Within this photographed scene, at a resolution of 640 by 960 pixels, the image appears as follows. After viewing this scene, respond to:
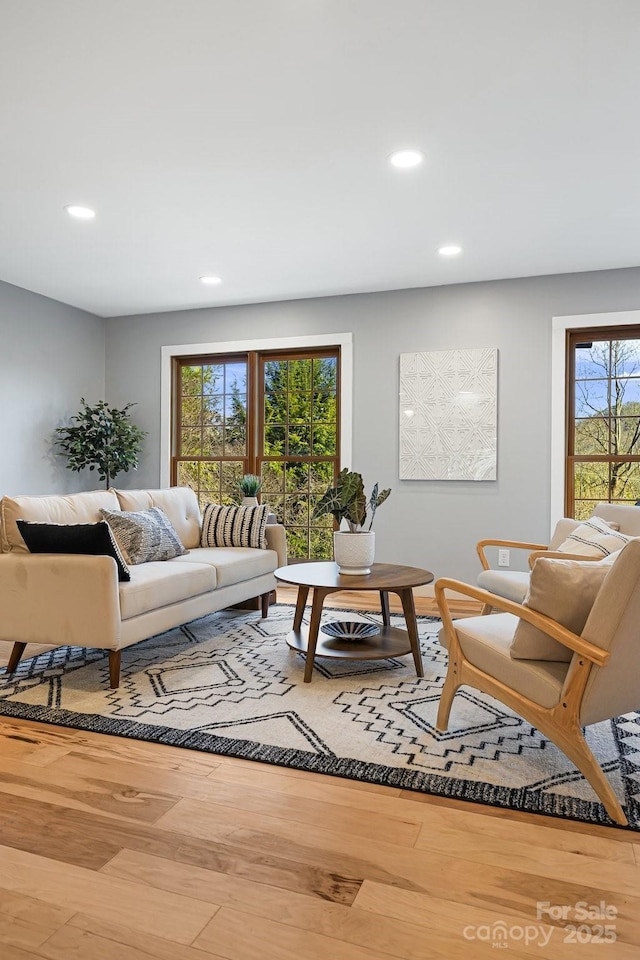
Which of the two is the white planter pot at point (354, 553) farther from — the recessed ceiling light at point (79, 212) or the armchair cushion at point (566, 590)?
the recessed ceiling light at point (79, 212)

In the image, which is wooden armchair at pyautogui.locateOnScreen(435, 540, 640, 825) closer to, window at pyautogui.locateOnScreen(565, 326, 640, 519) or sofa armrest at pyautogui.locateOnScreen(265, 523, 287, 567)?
sofa armrest at pyautogui.locateOnScreen(265, 523, 287, 567)

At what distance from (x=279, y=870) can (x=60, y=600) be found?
5.99ft

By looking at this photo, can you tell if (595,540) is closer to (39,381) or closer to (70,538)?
(70,538)

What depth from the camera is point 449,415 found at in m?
5.32

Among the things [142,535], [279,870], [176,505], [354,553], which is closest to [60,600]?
[142,535]

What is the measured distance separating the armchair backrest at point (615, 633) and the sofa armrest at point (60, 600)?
203 cm

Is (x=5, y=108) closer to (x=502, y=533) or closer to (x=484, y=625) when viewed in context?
(x=484, y=625)

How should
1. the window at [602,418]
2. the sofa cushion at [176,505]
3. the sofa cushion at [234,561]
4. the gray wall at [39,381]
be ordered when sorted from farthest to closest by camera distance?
the gray wall at [39,381]
the window at [602,418]
the sofa cushion at [176,505]
the sofa cushion at [234,561]

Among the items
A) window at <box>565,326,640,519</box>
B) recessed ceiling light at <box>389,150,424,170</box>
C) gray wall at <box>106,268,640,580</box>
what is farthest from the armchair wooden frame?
window at <box>565,326,640,519</box>

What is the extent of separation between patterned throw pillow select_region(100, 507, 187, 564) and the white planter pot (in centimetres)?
113


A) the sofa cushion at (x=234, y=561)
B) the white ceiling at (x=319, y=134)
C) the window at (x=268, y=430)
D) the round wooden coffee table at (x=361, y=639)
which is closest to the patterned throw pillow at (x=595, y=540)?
the round wooden coffee table at (x=361, y=639)

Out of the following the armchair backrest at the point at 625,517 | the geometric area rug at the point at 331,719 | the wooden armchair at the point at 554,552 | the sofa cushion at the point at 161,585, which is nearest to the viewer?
the geometric area rug at the point at 331,719

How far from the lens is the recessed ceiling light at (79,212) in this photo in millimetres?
3840

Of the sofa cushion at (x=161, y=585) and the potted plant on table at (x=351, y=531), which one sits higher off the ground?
the potted plant on table at (x=351, y=531)
